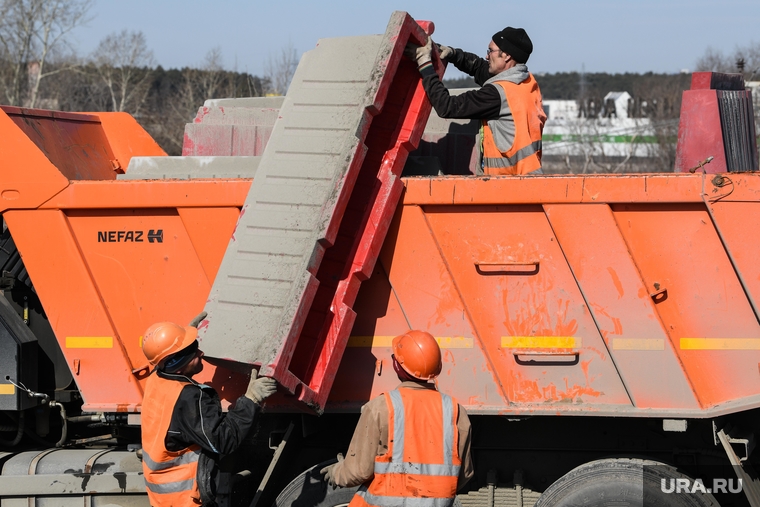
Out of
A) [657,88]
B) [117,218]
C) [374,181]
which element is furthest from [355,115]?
[657,88]

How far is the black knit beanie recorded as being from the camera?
4766 millimetres

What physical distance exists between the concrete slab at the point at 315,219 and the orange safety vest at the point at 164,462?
0.33m

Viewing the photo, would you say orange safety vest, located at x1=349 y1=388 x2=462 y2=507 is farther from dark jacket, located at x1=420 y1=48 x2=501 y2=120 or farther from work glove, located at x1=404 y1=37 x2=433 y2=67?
work glove, located at x1=404 y1=37 x2=433 y2=67

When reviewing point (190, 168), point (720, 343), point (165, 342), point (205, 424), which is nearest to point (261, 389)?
point (205, 424)

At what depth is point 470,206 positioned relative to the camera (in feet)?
13.5

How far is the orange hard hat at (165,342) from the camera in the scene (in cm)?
372

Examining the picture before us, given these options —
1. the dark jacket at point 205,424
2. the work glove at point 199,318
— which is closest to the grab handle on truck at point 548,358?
the dark jacket at point 205,424

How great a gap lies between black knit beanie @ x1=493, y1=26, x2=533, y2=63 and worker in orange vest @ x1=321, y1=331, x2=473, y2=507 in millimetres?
2151

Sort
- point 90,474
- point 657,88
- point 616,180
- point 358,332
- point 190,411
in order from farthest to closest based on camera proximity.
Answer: point 657,88, point 90,474, point 358,332, point 616,180, point 190,411

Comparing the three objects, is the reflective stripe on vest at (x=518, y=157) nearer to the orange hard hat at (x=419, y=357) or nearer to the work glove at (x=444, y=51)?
the work glove at (x=444, y=51)

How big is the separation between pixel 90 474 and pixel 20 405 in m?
0.58

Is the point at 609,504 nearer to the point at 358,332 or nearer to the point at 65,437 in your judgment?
the point at 358,332

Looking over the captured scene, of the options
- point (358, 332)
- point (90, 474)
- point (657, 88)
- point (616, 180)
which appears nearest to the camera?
point (616, 180)

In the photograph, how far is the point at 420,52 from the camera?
4.32m
